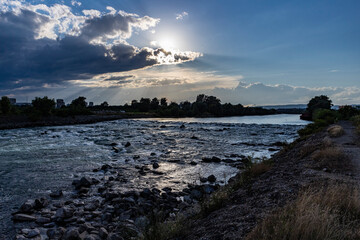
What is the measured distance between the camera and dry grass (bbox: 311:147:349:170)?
35.8 ft

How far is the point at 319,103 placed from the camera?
4119 inches

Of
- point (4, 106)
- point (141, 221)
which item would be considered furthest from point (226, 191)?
point (4, 106)

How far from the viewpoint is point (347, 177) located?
896 centimetres

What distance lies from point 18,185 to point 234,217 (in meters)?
12.2

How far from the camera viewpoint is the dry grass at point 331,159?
35.8 feet

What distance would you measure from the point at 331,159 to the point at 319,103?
110 meters

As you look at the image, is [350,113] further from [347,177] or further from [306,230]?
[306,230]

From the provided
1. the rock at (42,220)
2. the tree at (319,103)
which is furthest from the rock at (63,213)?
the tree at (319,103)

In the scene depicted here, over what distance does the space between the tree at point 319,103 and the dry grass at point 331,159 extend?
10484 centimetres

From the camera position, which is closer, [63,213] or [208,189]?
[63,213]

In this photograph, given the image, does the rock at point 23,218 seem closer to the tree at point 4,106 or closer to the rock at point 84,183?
the rock at point 84,183

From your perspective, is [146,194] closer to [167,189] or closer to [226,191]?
[167,189]

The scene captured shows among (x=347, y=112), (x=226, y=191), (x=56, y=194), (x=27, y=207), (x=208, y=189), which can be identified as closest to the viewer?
(x=27, y=207)

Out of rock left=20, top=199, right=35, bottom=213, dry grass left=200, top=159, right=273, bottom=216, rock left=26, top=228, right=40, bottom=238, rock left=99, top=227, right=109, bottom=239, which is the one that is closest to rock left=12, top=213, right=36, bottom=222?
rock left=20, top=199, right=35, bottom=213
